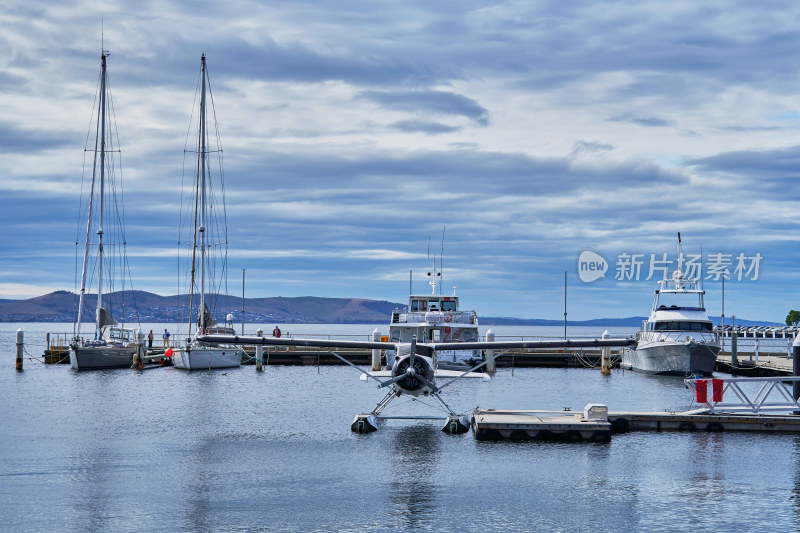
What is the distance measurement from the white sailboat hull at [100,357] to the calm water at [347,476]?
69.7 feet

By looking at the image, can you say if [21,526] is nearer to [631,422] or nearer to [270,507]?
[270,507]

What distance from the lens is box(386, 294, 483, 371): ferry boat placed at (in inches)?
2179

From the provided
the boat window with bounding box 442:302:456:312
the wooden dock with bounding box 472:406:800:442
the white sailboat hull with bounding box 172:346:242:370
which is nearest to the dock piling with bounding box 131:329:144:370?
the white sailboat hull with bounding box 172:346:242:370

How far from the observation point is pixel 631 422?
3203 centimetres

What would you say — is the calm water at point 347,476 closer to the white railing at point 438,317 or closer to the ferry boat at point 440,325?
the ferry boat at point 440,325

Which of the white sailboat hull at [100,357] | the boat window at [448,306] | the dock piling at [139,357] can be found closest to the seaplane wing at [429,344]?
the boat window at [448,306]

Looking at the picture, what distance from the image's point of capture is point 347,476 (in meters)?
24.6

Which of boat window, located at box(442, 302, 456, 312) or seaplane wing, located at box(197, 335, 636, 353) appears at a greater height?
boat window, located at box(442, 302, 456, 312)

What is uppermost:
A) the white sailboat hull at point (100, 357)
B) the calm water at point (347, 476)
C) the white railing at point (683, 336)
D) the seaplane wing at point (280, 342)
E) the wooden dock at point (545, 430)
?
the white railing at point (683, 336)

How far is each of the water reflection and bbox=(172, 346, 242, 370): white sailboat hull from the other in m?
33.5

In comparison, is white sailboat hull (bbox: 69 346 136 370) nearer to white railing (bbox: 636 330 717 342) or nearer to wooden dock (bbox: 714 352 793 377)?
white railing (bbox: 636 330 717 342)

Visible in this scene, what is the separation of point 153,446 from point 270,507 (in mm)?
10254

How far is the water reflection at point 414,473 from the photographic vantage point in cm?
2086

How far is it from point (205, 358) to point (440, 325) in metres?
19.0
